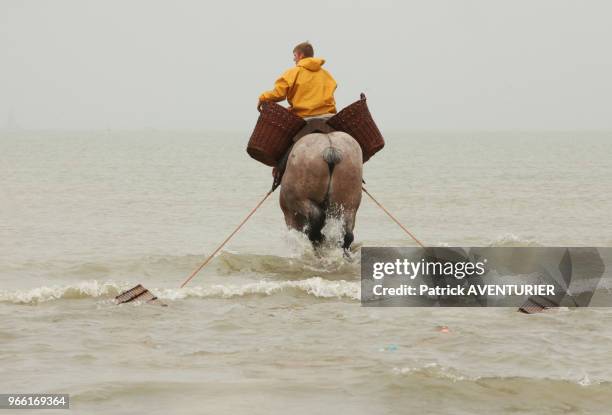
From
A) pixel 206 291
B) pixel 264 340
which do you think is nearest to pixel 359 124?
pixel 206 291

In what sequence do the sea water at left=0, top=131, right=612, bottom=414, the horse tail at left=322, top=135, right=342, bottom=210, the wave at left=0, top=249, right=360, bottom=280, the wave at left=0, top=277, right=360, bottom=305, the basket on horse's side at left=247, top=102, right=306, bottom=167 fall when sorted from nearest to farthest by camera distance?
the sea water at left=0, top=131, right=612, bottom=414, the wave at left=0, top=277, right=360, bottom=305, the horse tail at left=322, top=135, right=342, bottom=210, the basket on horse's side at left=247, top=102, right=306, bottom=167, the wave at left=0, top=249, right=360, bottom=280

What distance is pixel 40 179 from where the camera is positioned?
3656cm

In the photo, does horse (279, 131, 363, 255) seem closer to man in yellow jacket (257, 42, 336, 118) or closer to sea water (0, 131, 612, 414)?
sea water (0, 131, 612, 414)

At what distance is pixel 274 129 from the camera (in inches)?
436

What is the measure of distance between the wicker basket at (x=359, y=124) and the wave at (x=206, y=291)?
1950 mm

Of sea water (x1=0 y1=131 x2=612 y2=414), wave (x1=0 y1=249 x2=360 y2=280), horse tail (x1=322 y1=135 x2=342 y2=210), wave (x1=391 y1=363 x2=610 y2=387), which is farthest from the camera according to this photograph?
wave (x1=0 y1=249 x2=360 y2=280)

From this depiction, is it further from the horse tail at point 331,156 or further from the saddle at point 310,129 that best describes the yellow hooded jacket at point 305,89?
the horse tail at point 331,156

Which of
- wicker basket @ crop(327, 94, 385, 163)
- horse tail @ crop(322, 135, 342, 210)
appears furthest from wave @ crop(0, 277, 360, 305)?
wicker basket @ crop(327, 94, 385, 163)

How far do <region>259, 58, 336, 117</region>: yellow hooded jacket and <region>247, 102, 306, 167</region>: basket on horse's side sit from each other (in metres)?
0.24

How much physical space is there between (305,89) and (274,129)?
0.61 metres

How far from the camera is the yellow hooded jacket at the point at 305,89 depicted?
442 inches

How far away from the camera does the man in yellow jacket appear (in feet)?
36.9

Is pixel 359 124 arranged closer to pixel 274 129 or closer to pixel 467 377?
pixel 274 129

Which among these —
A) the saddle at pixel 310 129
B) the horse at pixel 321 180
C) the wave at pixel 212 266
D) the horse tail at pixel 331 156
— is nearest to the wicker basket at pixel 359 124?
the saddle at pixel 310 129
